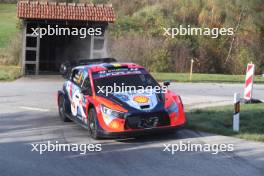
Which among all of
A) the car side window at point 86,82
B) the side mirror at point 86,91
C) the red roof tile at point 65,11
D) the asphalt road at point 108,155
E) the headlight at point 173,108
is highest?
the red roof tile at point 65,11

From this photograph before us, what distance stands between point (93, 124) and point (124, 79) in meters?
1.56

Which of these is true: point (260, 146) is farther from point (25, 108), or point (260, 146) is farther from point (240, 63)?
point (240, 63)

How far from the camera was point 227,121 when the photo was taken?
47.5 ft

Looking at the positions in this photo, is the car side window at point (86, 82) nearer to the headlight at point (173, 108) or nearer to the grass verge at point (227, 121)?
the headlight at point (173, 108)

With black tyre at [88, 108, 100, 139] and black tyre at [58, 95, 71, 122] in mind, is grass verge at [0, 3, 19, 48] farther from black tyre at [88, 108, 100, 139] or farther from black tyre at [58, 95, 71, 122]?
black tyre at [88, 108, 100, 139]

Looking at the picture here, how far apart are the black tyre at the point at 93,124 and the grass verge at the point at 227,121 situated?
2511mm

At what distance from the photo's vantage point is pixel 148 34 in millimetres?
37969

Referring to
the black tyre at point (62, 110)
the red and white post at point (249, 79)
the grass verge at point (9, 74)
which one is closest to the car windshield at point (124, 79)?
the black tyre at point (62, 110)

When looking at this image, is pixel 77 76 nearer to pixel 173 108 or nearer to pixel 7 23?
pixel 173 108

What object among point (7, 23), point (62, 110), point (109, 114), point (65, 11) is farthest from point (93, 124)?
point (7, 23)

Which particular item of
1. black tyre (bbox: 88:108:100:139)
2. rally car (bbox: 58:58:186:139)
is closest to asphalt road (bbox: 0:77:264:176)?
black tyre (bbox: 88:108:100:139)

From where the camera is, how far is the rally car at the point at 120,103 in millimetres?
12062

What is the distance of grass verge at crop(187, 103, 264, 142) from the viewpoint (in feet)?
42.6

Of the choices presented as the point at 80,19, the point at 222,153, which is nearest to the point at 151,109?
the point at 222,153
